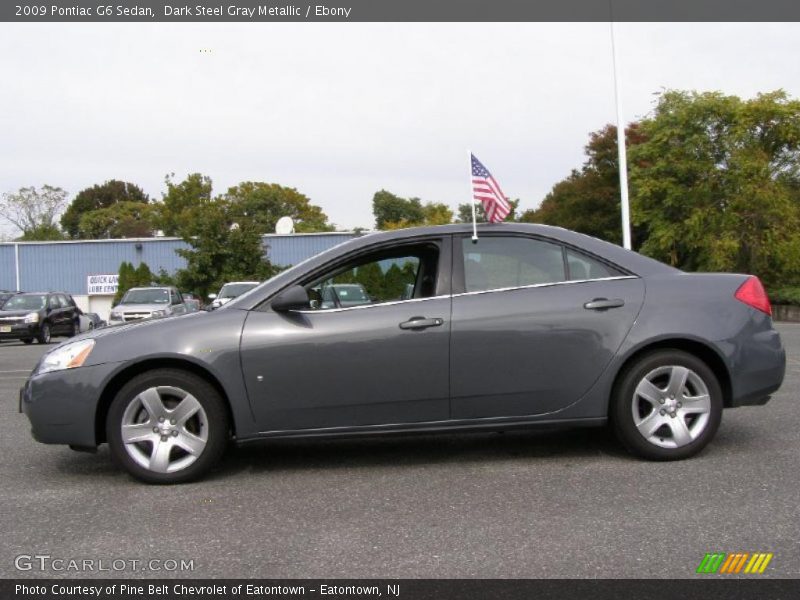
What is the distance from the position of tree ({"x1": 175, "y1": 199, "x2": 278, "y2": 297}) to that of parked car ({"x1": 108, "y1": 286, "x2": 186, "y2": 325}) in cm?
1133

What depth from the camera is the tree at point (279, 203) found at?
85000 mm

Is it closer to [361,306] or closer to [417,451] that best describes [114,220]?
[417,451]

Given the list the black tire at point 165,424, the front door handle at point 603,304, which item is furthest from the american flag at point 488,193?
the black tire at point 165,424

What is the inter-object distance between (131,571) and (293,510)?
103 cm

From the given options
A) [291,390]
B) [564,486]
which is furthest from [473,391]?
[291,390]

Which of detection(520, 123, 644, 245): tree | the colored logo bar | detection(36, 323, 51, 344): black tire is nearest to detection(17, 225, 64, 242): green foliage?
detection(520, 123, 644, 245): tree

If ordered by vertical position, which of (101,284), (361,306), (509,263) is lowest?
(361,306)

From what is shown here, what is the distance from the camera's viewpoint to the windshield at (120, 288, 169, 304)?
72.5 feet

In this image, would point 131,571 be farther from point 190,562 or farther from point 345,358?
point 345,358

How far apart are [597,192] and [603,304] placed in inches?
2079

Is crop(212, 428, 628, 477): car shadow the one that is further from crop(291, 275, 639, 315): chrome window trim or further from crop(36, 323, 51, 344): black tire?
crop(36, 323, 51, 344): black tire

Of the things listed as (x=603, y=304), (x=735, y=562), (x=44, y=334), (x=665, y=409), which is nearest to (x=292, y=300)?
(x=603, y=304)

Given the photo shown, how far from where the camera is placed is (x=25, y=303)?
22953 mm

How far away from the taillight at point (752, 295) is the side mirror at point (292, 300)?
275cm
